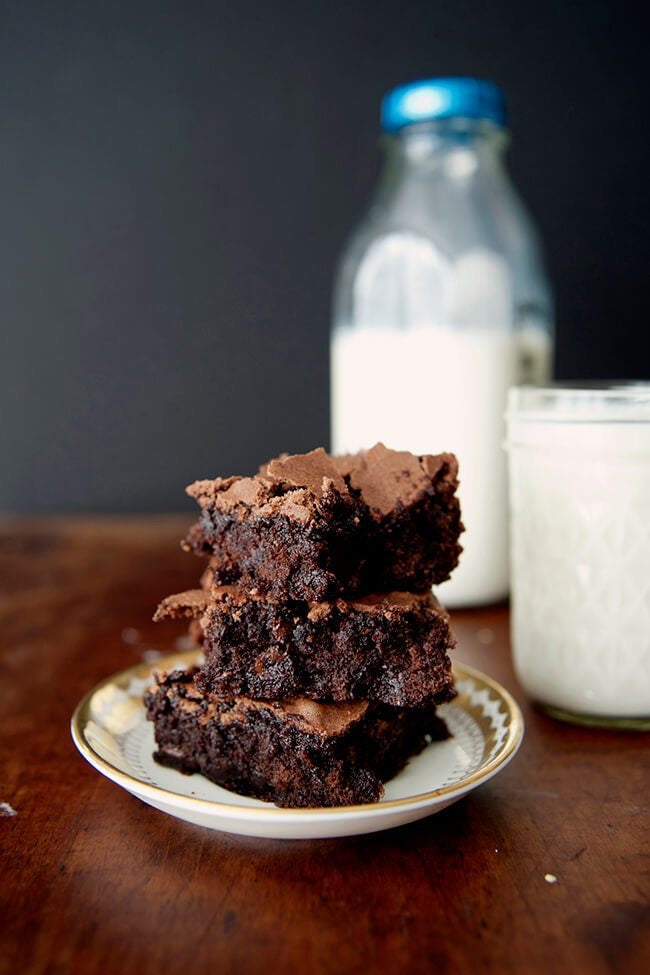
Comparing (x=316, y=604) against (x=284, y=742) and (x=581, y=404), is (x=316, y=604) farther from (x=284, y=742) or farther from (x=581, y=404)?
(x=581, y=404)

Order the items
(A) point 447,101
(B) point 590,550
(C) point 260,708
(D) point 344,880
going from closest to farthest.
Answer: (D) point 344,880 → (C) point 260,708 → (B) point 590,550 → (A) point 447,101

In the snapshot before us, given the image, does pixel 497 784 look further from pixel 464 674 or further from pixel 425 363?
pixel 425 363

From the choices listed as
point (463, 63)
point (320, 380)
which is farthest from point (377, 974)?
point (463, 63)

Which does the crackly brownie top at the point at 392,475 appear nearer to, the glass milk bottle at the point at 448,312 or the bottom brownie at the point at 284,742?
the bottom brownie at the point at 284,742

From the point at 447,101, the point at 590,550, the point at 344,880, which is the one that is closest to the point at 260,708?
the point at 344,880

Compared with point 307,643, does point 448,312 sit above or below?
above

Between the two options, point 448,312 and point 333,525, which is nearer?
point 333,525

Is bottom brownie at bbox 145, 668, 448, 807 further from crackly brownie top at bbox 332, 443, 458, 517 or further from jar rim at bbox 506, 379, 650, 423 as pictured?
jar rim at bbox 506, 379, 650, 423
